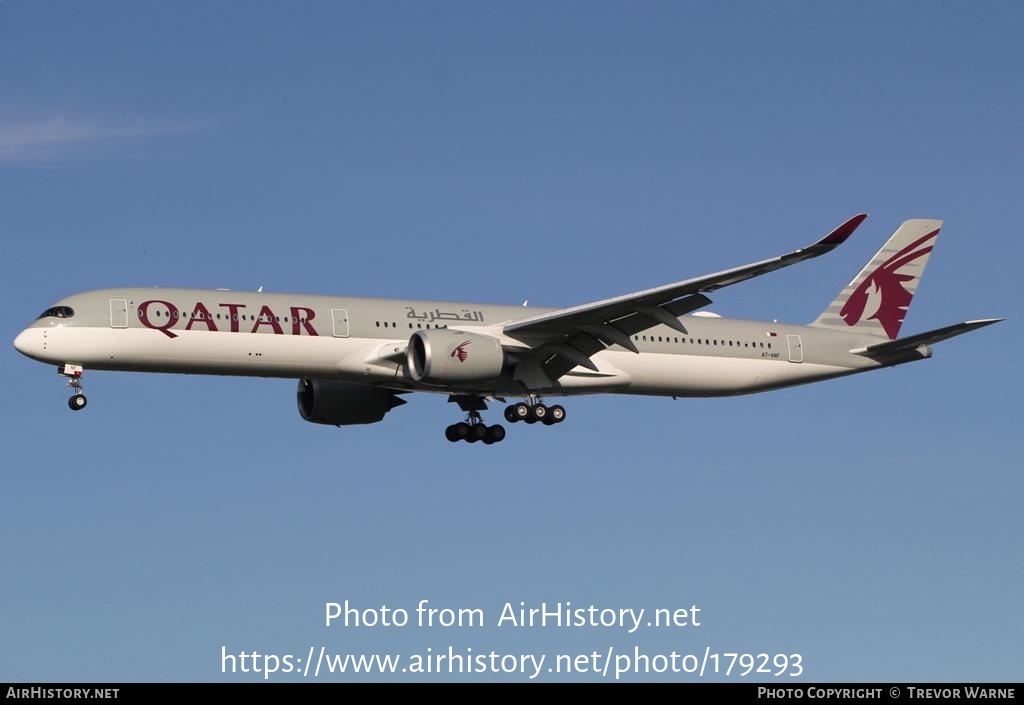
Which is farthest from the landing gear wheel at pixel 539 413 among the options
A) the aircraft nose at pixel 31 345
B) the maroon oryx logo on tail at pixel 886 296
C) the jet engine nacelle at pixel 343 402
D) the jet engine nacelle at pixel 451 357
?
the aircraft nose at pixel 31 345

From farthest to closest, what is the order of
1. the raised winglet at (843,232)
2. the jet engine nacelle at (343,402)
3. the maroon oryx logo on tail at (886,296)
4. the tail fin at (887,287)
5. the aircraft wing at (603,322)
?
the maroon oryx logo on tail at (886,296)
the tail fin at (887,287)
the jet engine nacelle at (343,402)
the aircraft wing at (603,322)
the raised winglet at (843,232)

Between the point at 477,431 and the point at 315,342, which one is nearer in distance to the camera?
the point at 315,342

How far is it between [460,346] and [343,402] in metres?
7.34

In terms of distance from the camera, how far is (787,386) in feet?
181

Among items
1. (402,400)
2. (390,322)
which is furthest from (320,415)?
(390,322)

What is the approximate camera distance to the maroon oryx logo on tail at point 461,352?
157ft

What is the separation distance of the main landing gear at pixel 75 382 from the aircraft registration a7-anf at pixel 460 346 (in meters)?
0.04

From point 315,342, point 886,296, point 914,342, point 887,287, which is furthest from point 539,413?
point 887,287

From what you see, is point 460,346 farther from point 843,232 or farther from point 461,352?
point 843,232

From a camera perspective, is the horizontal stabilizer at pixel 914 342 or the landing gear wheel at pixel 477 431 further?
the landing gear wheel at pixel 477 431

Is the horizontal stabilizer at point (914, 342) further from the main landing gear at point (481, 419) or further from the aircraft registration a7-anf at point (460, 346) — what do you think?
the main landing gear at point (481, 419)

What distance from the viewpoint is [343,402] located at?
53.9m

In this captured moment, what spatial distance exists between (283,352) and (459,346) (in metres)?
4.82
